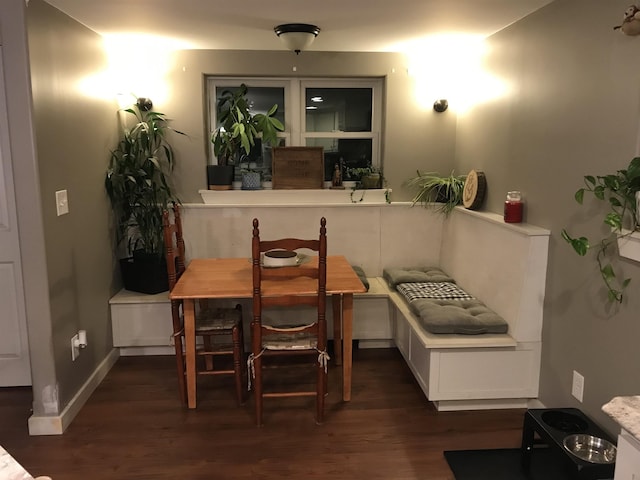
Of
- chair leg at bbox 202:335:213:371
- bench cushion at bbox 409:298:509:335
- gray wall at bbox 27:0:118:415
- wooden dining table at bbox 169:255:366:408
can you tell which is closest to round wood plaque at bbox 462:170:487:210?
bench cushion at bbox 409:298:509:335

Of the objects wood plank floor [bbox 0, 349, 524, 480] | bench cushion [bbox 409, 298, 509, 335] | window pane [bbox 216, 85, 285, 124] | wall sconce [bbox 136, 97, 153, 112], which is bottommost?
wood plank floor [bbox 0, 349, 524, 480]

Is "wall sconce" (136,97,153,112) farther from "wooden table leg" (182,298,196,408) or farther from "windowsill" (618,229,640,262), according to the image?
"windowsill" (618,229,640,262)

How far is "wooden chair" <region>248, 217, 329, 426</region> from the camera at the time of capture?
2688 mm

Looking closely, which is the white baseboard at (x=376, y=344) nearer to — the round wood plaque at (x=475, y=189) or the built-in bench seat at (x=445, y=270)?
the built-in bench seat at (x=445, y=270)

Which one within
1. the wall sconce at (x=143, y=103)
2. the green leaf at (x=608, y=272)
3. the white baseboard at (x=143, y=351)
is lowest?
the white baseboard at (x=143, y=351)

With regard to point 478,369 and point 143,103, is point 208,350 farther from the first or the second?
point 143,103

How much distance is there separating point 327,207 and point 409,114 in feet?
3.24

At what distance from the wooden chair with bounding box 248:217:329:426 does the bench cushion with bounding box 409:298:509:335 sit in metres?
0.62

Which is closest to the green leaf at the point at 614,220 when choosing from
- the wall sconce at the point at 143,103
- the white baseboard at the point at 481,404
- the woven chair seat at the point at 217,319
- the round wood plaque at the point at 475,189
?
the white baseboard at the point at 481,404

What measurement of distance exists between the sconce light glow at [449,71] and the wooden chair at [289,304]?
5.90 ft

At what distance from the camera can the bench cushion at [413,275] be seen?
12.7ft

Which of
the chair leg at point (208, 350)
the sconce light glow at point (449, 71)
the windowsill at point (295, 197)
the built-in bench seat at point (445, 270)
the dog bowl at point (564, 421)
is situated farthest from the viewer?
the windowsill at point (295, 197)

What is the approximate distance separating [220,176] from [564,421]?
9.33 ft

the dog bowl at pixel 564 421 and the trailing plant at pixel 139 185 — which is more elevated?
the trailing plant at pixel 139 185
